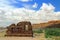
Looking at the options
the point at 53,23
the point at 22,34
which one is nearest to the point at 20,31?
the point at 22,34

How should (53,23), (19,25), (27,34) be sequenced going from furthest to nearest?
(53,23) < (19,25) < (27,34)

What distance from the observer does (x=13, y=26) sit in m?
33.7

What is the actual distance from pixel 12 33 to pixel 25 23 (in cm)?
297

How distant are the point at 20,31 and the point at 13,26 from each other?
173cm

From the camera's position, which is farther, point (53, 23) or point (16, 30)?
point (53, 23)

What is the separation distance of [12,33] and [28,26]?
3.02 metres

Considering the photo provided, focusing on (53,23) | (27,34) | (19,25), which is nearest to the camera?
(27,34)

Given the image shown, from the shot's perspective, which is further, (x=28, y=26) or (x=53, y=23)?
(x=53, y=23)

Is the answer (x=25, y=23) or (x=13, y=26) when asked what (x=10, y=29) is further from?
(x=25, y=23)

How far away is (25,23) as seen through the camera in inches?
1347

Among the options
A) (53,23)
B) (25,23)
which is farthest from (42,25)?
(25,23)

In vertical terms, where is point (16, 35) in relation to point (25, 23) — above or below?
below

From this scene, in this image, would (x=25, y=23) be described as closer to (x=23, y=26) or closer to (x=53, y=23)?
(x=23, y=26)

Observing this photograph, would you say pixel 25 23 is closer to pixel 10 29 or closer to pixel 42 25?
pixel 10 29
